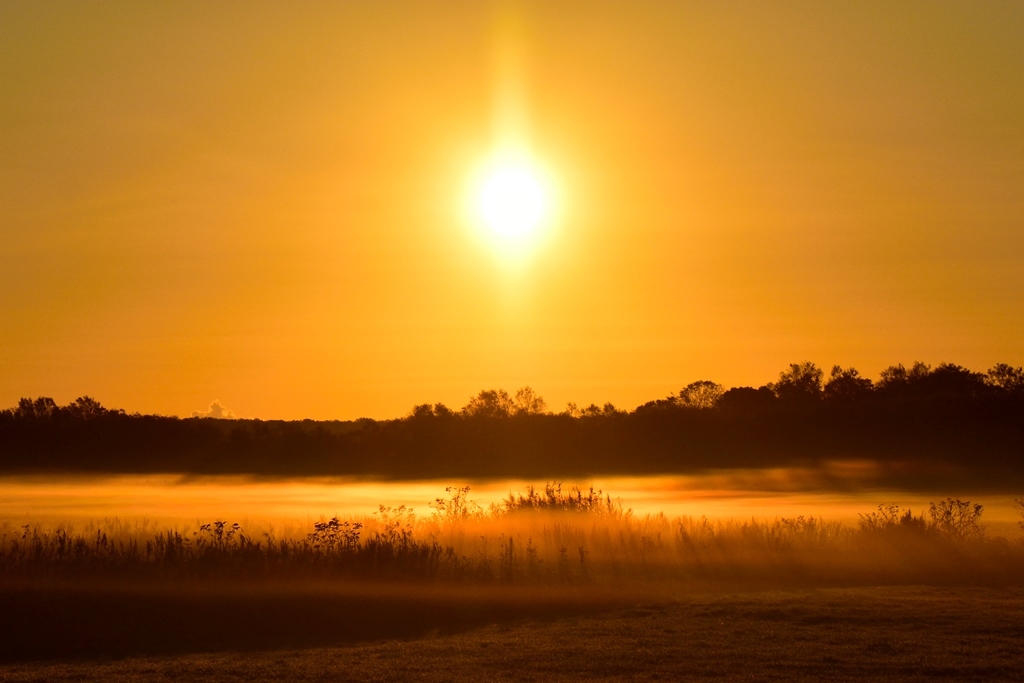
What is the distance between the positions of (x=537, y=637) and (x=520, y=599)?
15.4 ft

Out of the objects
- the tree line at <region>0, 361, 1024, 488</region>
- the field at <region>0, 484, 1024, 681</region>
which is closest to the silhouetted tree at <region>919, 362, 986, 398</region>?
the tree line at <region>0, 361, 1024, 488</region>

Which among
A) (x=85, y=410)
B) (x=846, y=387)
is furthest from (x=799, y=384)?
(x=85, y=410)

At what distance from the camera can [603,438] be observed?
74.6m

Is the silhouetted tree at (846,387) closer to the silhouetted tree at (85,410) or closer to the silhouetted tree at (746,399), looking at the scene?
the silhouetted tree at (746,399)

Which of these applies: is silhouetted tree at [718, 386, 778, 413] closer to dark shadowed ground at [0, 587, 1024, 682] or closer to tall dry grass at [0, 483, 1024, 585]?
tall dry grass at [0, 483, 1024, 585]

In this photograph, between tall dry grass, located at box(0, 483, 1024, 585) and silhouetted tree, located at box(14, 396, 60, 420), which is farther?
silhouetted tree, located at box(14, 396, 60, 420)

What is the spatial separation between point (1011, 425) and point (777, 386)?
2188 cm

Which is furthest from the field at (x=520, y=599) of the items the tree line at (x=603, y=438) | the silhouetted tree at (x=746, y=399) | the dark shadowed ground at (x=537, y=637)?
the silhouetted tree at (x=746, y=399)

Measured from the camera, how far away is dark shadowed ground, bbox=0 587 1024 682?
13.3 meters

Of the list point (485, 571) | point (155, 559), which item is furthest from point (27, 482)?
point (485, 571)

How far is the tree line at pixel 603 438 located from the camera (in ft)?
216

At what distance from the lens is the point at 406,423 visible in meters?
78.6

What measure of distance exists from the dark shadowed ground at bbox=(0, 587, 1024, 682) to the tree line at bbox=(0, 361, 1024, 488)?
46074mm

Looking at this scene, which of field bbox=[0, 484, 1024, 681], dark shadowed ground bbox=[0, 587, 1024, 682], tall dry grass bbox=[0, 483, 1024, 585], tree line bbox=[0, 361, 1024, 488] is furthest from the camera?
tree line bbox=[0, 361, 1024, 488]
